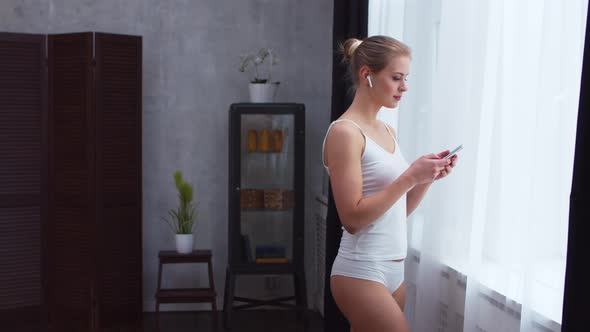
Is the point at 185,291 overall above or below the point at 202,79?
below

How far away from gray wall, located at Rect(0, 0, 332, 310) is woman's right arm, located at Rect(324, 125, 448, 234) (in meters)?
3.37

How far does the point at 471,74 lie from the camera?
8.36 ft

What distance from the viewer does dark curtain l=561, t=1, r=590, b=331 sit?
5.57 feet

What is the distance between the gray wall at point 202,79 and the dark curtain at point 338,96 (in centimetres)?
124

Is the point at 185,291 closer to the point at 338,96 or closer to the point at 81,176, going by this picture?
the point at 81,176

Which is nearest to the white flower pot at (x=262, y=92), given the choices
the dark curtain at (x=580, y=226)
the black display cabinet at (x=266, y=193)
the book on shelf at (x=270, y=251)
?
the black display cabinet at (x=266, y=193)

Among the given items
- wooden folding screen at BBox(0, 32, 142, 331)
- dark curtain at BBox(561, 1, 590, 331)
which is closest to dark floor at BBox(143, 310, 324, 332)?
wooden folding screen at BBox(0, 32, 142, 331)

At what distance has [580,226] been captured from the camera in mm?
1722

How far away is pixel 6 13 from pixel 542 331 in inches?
168

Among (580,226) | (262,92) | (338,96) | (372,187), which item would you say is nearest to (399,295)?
(372,187)

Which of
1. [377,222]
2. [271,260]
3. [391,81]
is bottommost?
[271,260]

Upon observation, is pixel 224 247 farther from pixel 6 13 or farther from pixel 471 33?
pixel 471 33

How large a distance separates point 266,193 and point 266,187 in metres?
0.04

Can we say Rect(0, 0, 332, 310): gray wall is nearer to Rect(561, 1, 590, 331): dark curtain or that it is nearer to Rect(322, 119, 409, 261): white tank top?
Rect(322, 119, 409, 261): white tank top
